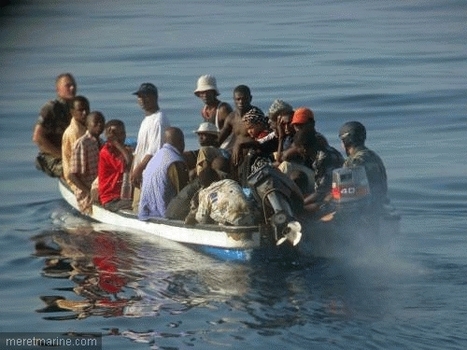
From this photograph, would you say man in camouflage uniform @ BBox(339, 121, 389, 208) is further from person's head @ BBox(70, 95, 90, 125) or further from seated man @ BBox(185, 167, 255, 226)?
person's head @ BBox(70, 95, 90, 125)

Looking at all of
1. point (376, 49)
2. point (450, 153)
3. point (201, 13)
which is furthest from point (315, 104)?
point (201, 13)

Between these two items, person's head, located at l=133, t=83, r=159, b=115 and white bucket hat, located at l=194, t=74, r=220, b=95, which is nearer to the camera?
person's head, located at l=133, t=83, r=159, b=115

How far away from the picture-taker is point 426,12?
4581 centimetres

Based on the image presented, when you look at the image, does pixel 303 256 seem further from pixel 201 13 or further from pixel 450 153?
pixel 201 13

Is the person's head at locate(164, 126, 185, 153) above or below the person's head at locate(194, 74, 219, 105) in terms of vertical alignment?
below

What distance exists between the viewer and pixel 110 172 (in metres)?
18.4

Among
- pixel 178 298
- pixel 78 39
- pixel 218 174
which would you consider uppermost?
pixel 78 39

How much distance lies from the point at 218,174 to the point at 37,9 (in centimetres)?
3113

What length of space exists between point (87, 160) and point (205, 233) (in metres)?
2.97

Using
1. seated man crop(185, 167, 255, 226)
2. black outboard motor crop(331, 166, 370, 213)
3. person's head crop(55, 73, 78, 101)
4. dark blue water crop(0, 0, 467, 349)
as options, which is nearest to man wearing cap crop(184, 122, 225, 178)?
seated man crop(185, 167, 255, 226)

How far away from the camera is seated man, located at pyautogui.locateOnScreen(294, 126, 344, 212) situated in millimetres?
15977

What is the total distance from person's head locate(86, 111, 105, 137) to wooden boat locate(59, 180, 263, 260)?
1.02m

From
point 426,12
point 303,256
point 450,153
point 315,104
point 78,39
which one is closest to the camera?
point 303,256

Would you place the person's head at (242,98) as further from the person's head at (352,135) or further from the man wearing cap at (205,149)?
the person's head at (352,135)
